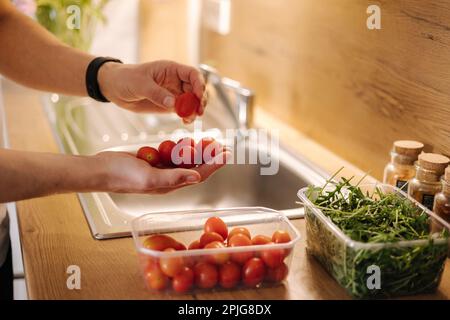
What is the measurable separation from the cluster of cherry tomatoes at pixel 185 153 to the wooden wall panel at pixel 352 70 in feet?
1.45

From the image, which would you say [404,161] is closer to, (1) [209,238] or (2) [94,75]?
(1) [209,238]

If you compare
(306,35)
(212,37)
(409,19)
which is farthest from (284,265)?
(212,37)

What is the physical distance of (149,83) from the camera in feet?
4.09

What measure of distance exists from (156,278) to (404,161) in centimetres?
58

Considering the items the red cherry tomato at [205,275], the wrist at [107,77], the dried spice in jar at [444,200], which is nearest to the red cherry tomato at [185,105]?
the wrist at [107,77]

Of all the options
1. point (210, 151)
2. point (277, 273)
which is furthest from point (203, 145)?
point (277, 273)

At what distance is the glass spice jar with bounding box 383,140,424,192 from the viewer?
1.17m

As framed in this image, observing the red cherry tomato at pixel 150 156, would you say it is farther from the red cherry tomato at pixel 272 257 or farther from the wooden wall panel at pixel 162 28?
the wooden wall panel at pixel 162 28

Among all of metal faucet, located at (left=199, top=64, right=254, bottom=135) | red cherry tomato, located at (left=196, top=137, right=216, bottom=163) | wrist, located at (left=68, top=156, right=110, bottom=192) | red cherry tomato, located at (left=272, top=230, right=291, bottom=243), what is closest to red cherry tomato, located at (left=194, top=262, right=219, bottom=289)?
red cherry tomato, located at (left=272, top=230, right=291, bottom=243)

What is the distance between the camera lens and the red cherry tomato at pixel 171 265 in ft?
2.92

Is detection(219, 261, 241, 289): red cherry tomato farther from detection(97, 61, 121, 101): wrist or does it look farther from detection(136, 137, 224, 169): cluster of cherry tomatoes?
detection(97, 61, 121, 101): wrist

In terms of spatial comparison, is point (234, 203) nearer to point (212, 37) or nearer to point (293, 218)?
point (293, 218)

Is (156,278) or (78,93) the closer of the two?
(156,278)

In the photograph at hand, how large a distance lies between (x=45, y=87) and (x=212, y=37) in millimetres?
1217
